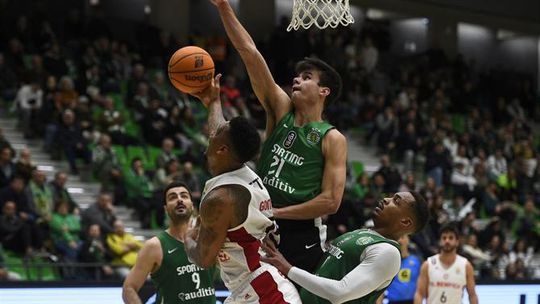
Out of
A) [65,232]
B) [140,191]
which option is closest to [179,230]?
[65,232]

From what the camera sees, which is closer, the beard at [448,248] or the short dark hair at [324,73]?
the short dark hair at [324,73]

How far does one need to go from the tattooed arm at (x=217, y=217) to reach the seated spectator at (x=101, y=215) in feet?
26.5

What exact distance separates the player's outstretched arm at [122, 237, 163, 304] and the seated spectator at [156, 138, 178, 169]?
25.3 ft

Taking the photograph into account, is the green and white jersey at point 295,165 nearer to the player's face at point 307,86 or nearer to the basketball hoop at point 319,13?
the player's face at point 307,86

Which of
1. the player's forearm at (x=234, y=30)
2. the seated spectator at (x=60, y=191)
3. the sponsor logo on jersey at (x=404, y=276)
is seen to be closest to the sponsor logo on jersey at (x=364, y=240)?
the player's forearm at (x=234, y=30)

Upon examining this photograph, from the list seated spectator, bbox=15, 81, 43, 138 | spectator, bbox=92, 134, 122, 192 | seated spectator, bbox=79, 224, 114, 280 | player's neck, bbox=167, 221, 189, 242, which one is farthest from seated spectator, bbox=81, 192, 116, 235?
player's neck, bbox=167, 221, 189, 242

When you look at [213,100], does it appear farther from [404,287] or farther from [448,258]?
[404,287]

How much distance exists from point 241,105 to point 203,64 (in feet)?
37.3

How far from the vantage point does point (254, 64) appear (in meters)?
5.34

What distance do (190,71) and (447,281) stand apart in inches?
202

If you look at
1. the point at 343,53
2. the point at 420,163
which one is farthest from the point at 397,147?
the point at 343,53

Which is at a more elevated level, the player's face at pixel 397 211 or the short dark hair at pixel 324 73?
the short dark hair at pixel 324 73

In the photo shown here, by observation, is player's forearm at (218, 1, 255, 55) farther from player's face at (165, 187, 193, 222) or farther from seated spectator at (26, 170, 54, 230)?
seated spectator at (26, 170, 54, 230)

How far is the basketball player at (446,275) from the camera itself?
9656mm
